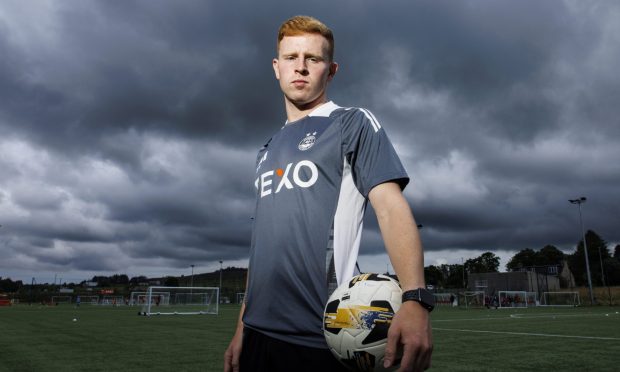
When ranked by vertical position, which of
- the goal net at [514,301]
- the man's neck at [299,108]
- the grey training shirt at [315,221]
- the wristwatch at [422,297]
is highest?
the man's neck at [299,108]

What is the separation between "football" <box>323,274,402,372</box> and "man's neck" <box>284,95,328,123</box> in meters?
0.97

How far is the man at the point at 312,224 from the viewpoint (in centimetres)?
175

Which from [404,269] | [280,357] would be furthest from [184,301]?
[404,269]

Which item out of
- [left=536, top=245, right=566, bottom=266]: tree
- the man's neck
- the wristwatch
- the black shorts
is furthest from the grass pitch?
[left=536, top=245, right=566, bottom=266]: tree

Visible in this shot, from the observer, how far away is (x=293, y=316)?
72.6 inches

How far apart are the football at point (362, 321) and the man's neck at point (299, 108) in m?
0.97

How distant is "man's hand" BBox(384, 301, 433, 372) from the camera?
140 cm

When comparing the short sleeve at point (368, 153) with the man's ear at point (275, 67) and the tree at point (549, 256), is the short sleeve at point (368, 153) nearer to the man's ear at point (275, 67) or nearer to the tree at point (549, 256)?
the man's ear at point (275, 67)

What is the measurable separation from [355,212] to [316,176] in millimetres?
231

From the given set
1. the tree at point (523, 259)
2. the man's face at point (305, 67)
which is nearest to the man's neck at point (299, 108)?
the man's face at point (305, 67)

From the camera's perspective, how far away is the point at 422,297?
1.48 metres

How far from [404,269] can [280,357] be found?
68 centimetres

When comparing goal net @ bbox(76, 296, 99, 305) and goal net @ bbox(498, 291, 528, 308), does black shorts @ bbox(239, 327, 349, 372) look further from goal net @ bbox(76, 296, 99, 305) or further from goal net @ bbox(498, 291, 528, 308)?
goal net @ bbox(76, 296, 99, 305)

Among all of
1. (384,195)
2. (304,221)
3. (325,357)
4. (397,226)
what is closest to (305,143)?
(304,221)
